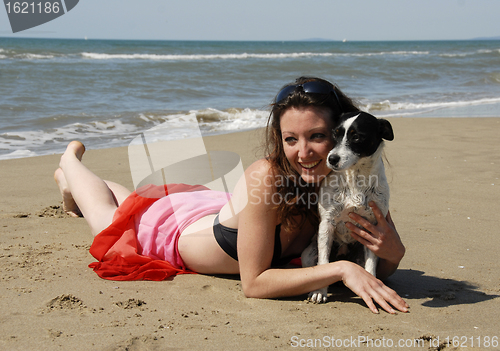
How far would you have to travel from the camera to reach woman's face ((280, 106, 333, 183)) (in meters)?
2.74

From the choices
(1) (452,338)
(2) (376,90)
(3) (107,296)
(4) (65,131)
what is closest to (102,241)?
(3) (107,296)

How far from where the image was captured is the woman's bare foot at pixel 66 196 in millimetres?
4618

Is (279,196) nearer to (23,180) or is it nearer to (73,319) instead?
(73,319)

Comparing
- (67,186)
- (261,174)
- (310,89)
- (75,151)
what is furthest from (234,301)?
(75,151)

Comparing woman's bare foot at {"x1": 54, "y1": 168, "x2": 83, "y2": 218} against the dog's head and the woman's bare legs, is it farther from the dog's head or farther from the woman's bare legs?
the dog's head

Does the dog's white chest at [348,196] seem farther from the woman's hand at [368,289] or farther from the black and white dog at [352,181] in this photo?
the woman's hand at [368,289]

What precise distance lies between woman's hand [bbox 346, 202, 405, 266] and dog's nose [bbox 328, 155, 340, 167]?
14.6 inches

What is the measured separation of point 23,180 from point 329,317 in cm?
457

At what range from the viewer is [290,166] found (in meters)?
2.91

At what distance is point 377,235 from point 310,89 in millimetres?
963

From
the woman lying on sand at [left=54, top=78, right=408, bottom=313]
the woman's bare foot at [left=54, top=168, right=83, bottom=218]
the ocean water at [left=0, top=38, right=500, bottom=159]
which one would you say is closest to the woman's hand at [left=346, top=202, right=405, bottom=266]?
the woman lying on sand at [left=54, top=78, right=408, bottom=313]

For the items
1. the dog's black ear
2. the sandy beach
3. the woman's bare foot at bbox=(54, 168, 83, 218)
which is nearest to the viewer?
the sandy beach

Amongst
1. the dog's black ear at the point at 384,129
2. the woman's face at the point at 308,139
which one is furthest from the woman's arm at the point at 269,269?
the dog's black ear at the point at 384,129

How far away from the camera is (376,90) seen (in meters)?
16.5
